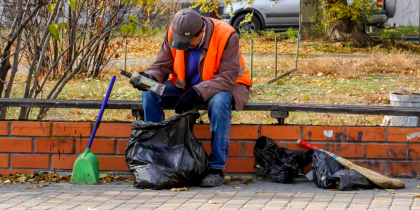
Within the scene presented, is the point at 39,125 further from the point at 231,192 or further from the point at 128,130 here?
the point at 231,192

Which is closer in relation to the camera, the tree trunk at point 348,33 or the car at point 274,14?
the tree trunk at point 348,33

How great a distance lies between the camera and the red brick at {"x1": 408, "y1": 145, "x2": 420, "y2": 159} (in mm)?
4188

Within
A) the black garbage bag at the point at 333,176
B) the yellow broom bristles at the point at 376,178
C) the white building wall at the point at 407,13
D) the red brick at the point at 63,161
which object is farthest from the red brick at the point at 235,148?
the white building wall at the point at 407,13

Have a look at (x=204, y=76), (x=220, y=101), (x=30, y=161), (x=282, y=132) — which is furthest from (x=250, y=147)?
(x=30, y=161)

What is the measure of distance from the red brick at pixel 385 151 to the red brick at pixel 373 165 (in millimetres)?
45

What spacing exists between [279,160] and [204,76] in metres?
0.80

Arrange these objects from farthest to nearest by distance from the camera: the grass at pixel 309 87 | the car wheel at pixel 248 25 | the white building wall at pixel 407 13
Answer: the white building wall at pixel 407 13
the car wheel at pixel 248 25
the grass at pixel 309 87

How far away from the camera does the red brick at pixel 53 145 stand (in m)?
4.23

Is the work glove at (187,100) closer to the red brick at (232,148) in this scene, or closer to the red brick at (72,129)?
the red brick at (232,148)

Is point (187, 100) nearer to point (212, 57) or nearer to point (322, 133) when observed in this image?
point (212, 57)

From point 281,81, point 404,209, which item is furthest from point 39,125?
point 281,81

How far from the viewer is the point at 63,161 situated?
426 centimetres

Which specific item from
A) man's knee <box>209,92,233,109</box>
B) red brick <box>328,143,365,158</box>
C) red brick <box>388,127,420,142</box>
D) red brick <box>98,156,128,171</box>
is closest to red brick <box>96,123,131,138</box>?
red brick <box>98,156,128,171</box>

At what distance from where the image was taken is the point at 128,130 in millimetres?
4215
